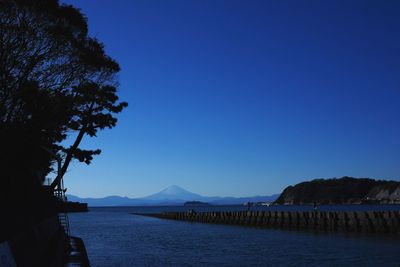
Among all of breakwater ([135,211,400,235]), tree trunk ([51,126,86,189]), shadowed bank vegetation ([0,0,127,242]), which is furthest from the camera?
breakwater ([135,211,400,235])

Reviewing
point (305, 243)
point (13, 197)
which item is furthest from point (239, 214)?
point (13, 197)

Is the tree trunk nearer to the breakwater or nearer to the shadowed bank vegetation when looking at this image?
the shadowed bank vegetation

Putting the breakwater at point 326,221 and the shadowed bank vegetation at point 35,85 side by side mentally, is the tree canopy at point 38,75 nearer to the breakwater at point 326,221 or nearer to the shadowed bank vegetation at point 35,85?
the shadowed bank vegetation at point 35,85

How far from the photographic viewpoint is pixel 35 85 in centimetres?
2048

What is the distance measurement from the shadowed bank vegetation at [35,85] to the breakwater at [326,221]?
2914cm

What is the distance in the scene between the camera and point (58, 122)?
78.4ft

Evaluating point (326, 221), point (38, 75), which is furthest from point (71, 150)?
point (326, 221)

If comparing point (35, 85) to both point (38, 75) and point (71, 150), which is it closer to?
point (38, 75)

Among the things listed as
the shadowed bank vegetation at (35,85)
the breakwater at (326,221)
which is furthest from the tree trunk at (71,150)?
the breakwater at (326,221)

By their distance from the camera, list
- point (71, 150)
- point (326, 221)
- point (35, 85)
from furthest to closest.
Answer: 1. point (326, 221)
2. point (71, 150)
3. point (35, 85)

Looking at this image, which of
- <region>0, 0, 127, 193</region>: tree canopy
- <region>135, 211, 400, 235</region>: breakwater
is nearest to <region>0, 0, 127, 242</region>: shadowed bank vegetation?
<region>0, 0, 127, 193</region>: tree canopy

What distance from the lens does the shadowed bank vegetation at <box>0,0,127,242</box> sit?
18.8 m

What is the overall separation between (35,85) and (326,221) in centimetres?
3672

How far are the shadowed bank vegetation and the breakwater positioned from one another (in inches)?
1147
